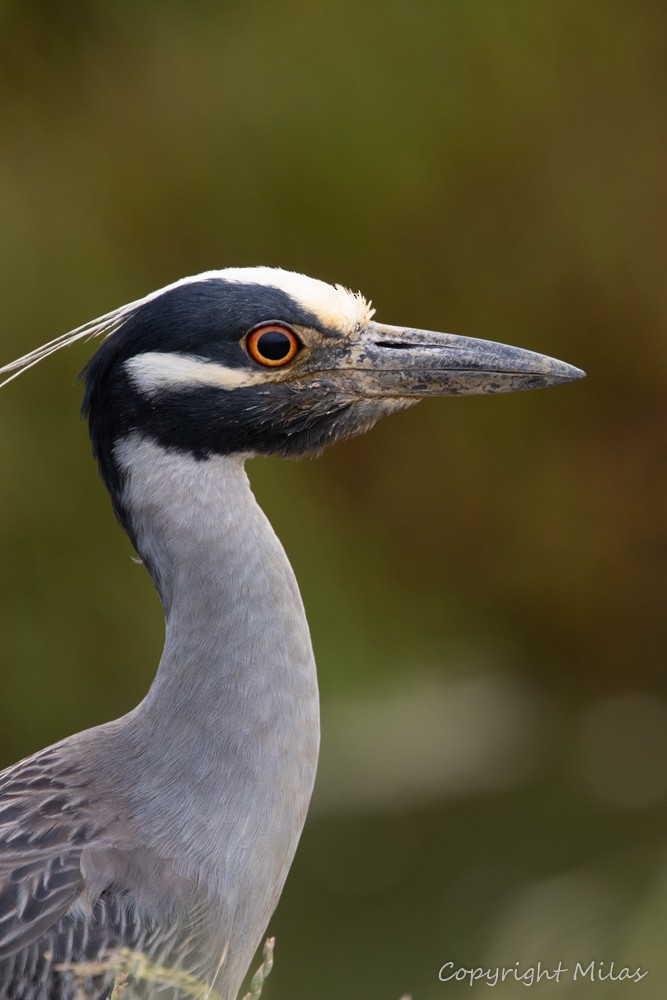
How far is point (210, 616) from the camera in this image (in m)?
2.21

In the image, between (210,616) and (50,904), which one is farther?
(210,616)

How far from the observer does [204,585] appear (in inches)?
87.3

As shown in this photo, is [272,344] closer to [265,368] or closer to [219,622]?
[265,368]

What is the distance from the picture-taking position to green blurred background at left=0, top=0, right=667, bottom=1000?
424cm

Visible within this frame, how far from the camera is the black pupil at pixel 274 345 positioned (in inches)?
86.9

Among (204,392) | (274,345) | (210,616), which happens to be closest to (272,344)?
(274,345)

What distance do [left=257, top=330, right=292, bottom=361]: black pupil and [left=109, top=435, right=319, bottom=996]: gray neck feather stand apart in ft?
0.64

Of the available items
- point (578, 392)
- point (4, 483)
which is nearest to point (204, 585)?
point (4, 483)

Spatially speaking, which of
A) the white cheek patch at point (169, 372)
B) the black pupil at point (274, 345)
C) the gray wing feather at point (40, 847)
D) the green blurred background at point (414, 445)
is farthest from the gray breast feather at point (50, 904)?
the green blurred background at point (414, 445)

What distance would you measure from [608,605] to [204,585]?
10.1 feet

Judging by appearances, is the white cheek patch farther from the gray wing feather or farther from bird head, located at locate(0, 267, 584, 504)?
the gray wing feather

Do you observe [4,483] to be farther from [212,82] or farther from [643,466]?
[643,466]

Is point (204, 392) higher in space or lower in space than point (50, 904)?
higher

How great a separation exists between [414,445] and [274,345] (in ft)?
8.31
